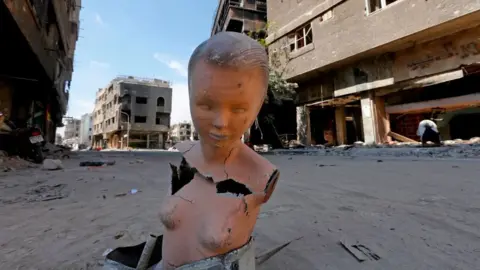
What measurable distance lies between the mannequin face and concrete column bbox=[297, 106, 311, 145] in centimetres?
1242

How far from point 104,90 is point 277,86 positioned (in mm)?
39774

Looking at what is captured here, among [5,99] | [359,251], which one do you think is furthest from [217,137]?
[5,99]

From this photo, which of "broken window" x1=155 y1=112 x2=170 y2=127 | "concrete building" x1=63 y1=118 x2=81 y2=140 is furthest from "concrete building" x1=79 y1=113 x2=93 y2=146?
"broken window" x1=155 y1=112 x2=170 y2=127

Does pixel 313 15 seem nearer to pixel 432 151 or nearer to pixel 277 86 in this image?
Result: pixel 277 86

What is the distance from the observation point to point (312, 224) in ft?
5.75

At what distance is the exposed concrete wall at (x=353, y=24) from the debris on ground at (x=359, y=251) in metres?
9.20

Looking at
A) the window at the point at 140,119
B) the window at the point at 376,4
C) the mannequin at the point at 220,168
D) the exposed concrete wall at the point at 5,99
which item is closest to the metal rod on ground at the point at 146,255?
the mannequin at the point at 220,168

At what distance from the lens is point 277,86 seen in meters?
11.7

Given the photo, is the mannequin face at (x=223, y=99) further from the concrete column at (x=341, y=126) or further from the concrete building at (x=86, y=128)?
the concrete building at (x=86, y=128)

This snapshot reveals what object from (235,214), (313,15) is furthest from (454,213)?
(313,15)

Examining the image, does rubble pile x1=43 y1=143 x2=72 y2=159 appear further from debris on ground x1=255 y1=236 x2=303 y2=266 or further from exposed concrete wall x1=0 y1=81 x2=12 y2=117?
debris on ground x1=255 y1=236 x2=303 y2=266

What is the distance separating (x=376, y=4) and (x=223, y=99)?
1170 cm

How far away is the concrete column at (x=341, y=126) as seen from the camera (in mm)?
12562

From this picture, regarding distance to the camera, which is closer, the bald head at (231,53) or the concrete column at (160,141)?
the bald head at (231,53)
